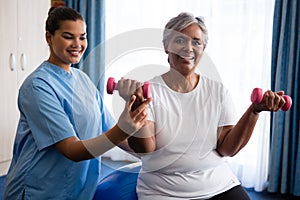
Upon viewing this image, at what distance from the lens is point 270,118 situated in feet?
8.86

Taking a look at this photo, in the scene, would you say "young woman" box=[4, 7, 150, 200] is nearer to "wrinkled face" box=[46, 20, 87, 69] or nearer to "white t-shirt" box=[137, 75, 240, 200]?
"wrinkled face" box=[46, 20, 87, 69]

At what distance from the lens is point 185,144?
1.20 meters

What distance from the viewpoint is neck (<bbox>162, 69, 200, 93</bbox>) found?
4.08 feet

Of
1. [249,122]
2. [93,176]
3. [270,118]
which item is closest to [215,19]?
[270,118]

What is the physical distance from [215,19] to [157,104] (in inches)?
71.0

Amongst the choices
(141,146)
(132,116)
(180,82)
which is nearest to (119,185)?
(141,146)

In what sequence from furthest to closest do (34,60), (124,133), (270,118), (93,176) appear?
(34,60) → (270,118) → (93,176) → (124,133)

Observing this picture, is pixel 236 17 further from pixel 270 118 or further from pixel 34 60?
pixel 34 60

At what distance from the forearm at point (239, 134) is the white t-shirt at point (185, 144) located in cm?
3

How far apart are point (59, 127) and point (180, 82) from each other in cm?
43

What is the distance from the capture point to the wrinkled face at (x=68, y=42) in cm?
115

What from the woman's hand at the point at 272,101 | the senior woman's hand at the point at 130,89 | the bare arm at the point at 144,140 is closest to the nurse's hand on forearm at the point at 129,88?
the senior woman's hand at the point at 130,89

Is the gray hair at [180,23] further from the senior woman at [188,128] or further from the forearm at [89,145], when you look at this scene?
the forearm at [89,145]

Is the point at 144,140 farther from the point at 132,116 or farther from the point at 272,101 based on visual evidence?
the point at 272,101
